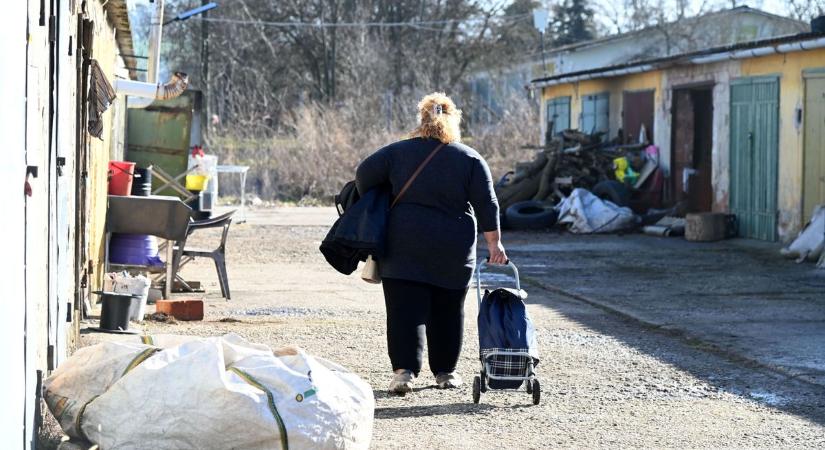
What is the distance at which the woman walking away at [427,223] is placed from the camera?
7.41 m

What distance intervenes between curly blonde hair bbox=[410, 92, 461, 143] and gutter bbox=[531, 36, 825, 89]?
9954mm

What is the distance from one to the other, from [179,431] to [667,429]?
2.71 metres

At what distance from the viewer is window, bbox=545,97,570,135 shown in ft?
91.2

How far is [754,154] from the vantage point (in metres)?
18.8

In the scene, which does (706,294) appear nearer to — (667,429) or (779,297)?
(779,297)

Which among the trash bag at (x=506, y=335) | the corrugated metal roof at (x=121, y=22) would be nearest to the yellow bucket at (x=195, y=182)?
the corrugated metal roof at (x=121, y=22)

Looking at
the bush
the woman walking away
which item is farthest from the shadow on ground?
the bush

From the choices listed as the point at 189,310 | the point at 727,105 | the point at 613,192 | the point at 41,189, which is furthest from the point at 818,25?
the point at 41,189

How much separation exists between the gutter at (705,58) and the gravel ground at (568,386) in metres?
6.01

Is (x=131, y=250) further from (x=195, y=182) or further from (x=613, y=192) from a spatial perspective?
(x=613, y=192)

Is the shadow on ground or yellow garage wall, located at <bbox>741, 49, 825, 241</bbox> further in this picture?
yellow garage wall, located at <bbox>741, 49, 825, 241</bbox>

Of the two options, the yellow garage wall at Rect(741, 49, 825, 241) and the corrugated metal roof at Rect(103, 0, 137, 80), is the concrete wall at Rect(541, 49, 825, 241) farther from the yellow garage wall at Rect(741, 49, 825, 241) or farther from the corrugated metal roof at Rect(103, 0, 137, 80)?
the corrugated metal roof at Rect(103, 0, 137, 80)

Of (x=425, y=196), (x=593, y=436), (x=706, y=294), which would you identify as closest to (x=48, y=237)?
(x=425, y=196)

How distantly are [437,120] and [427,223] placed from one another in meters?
0.61
